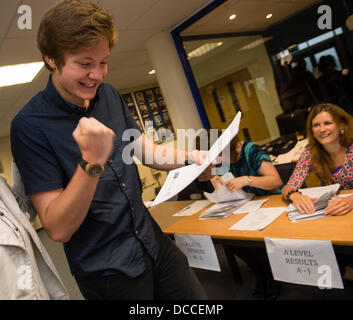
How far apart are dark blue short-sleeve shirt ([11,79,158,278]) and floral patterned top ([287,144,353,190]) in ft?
4.87

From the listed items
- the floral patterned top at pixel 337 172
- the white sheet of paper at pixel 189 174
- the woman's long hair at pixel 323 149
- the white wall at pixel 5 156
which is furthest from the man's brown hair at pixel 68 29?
the white wall at pixel 5 156

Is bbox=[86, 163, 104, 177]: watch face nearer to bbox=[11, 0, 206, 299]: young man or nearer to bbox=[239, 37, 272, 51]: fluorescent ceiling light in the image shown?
bbox=[11, 0, 206, 299]: young man

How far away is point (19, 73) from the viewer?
4199 millimetres

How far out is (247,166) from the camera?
2.41 metres

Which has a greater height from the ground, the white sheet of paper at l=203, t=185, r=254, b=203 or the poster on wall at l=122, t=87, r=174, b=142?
the poster on wall at l=122, t=87, r=174, b=142

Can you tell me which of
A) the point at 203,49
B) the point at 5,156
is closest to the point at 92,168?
the point at 203,49

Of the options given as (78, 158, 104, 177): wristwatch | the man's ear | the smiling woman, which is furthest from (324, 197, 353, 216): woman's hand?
the man's ear

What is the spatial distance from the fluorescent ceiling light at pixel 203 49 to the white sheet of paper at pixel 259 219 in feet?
11.1

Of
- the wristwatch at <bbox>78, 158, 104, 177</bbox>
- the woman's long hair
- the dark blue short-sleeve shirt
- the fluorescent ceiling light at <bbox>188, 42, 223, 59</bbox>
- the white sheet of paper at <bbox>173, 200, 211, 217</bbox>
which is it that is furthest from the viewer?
the fluorescent ceiling light at <bbox>188, 42, 223, 59</bbox>

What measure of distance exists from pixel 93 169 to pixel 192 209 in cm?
189

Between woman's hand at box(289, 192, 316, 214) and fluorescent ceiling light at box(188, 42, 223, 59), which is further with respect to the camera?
fluorescent ceiling light at box(188, 42, 223, 59)

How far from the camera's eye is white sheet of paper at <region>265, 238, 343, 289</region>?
1293 millimetres

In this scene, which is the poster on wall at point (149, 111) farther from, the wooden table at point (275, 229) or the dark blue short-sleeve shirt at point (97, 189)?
the dark blue short-sleeve shirt at point (97, 189)
